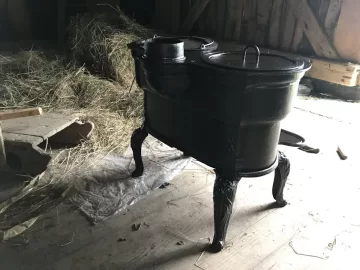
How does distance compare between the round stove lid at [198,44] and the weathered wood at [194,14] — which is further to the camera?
the weathered wood at [194,14]

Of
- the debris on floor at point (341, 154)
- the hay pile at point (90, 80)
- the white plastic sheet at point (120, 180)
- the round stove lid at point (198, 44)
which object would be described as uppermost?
the round stove lid at point (198, 44)

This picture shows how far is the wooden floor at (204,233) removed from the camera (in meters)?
1.61

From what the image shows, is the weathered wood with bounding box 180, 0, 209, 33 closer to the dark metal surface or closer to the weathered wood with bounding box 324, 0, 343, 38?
the weathered wood with bounding box 324, 0, 343, 38

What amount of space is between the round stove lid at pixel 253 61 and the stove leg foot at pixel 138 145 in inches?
26.5

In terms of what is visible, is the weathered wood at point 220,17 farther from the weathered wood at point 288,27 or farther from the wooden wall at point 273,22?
the weathered wood at point 288,27

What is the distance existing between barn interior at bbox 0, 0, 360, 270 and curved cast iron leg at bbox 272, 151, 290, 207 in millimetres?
48

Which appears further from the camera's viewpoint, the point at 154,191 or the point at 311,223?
the point at 154,191

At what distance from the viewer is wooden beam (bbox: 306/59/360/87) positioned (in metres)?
3.53

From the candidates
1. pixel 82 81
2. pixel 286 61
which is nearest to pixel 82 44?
pixel 82 81

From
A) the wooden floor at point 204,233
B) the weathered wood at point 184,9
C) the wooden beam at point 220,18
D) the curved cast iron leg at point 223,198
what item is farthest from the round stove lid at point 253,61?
the weathered wood at point 184,9

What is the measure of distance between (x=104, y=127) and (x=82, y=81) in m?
0.74

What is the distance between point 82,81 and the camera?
3293 mm

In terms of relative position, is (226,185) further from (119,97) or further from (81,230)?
(119,97)

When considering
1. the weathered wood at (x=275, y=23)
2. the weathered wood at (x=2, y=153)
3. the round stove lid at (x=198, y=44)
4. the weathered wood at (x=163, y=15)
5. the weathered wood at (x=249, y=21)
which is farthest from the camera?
the weathered wood at (x=163, y=15)
